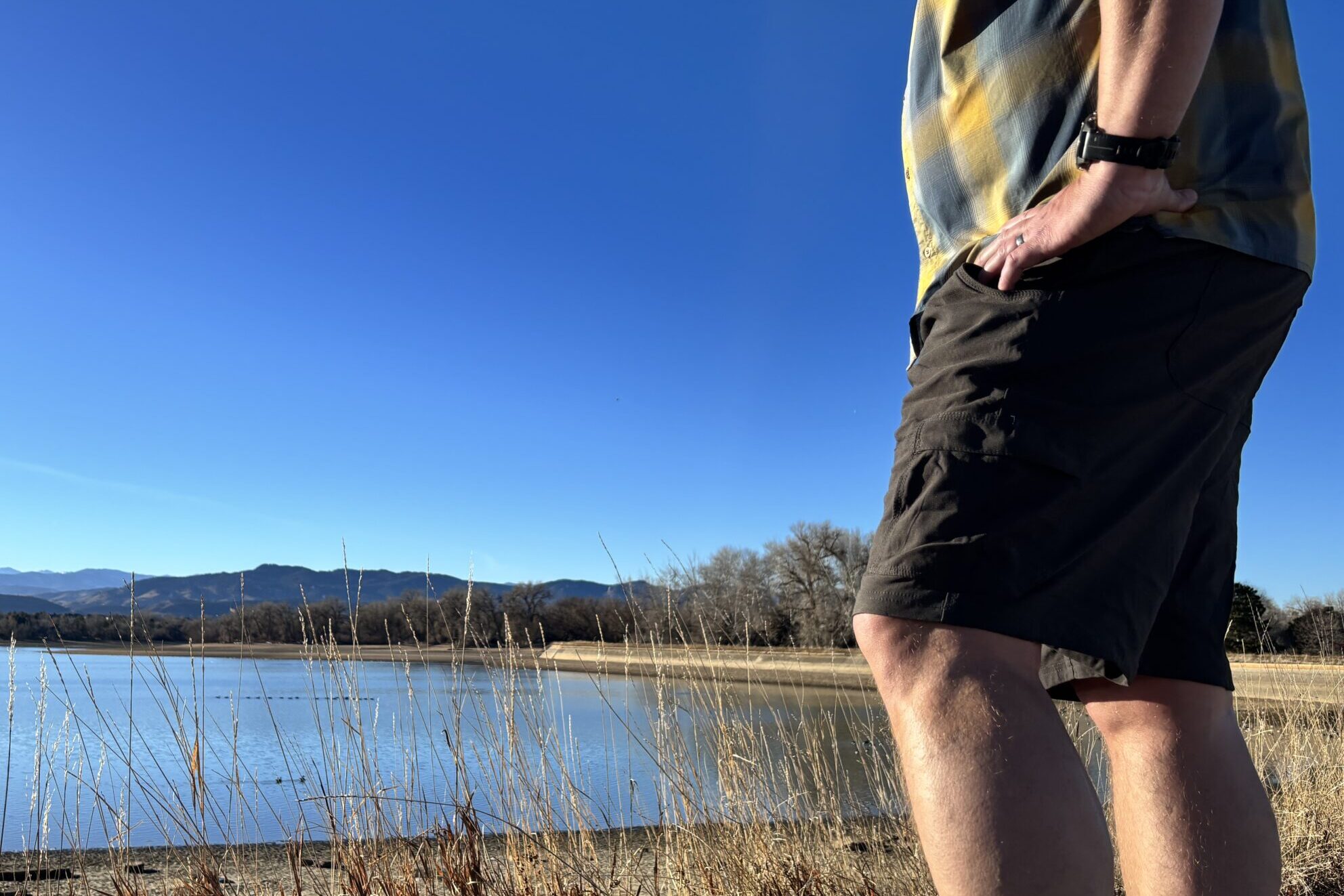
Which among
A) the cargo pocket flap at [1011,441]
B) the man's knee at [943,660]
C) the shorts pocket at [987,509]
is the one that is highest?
the cargo pocket flap at [1011,441]

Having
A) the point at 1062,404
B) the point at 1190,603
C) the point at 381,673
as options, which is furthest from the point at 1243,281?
the point at 381,673

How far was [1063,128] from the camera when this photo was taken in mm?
902

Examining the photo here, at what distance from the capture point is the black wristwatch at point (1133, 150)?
0.80 metres

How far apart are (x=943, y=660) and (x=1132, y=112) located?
0.52 m

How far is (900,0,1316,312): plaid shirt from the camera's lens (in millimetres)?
856

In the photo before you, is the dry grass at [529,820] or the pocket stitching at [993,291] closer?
the pocket stitching at [993,291]

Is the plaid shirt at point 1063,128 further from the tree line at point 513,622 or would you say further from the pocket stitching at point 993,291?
the tree line at point 513,622

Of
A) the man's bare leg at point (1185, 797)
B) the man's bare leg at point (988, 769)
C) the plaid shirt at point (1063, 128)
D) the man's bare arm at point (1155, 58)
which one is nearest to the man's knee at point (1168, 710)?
the man's bare leg at point (1185, 797)

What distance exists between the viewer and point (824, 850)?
212cm

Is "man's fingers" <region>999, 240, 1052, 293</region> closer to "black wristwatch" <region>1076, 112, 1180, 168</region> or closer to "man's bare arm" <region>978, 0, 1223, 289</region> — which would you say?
"man's bare arm" <region>978, 0, 1223, 289</region>

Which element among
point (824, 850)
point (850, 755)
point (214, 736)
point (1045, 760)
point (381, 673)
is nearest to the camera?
point (1045, 760)

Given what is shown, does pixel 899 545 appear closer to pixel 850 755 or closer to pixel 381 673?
pixel 850 755

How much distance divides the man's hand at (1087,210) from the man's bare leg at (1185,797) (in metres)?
0.52

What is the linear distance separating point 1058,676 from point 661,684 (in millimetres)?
1317
